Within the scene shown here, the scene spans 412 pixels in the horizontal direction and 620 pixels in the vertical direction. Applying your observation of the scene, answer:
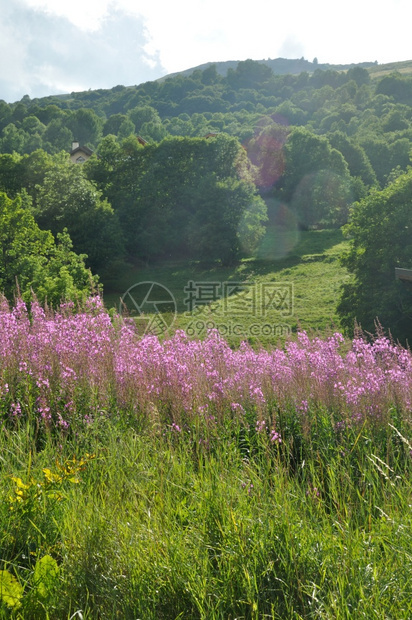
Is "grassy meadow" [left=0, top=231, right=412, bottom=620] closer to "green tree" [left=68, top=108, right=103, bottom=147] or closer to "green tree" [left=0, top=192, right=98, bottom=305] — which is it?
"green tree" [left=0, top=192, right=98, bottom=305]

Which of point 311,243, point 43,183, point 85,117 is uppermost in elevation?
point 85,117

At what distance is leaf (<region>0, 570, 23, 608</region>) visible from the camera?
8.57 ft

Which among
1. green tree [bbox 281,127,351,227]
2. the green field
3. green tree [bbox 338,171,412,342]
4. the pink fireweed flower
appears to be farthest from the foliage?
the pink fireweed flower

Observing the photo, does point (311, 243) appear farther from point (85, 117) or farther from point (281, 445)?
point (85, 117)

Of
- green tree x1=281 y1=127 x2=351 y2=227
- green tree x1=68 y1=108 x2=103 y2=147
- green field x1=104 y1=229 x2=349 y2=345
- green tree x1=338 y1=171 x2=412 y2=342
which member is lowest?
green field x1=104 y1=229 x2=349 y2=345

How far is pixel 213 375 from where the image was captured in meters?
5.72

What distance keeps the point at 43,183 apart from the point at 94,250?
8.58 metres

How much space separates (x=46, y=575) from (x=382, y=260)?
22.2 meters

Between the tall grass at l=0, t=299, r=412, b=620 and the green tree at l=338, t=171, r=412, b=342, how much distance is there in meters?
16.4

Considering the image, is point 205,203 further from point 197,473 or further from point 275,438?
point 197,473

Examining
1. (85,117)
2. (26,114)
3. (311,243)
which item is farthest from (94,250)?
(26,114)


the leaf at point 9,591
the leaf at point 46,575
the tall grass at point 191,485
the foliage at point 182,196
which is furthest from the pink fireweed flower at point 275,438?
the foliage at point 182,196

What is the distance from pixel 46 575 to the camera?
8.99 feet

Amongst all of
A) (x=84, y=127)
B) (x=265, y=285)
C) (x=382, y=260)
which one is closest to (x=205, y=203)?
(x=265, y=285)
